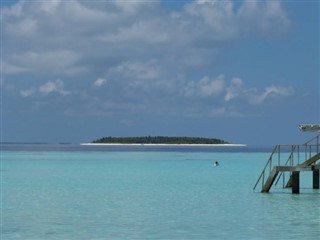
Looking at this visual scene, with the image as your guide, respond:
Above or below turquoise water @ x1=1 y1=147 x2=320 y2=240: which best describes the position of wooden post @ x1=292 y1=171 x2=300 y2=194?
above

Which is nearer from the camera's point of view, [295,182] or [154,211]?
[154,211]

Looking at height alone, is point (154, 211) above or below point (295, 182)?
below

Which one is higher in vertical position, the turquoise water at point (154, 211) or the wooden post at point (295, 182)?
the wooden post at point (295, 182)

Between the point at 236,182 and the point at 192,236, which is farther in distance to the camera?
the point at 236,182

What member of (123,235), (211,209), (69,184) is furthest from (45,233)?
(69,184)

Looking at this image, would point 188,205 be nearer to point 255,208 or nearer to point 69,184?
point 255,208

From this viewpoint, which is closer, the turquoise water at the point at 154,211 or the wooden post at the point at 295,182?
the turquoise water at the point at 154,211

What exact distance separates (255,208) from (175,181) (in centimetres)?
1955

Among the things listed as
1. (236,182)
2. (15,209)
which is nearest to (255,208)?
(15,209)

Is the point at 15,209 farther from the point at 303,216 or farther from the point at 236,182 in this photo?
the point at 236,182

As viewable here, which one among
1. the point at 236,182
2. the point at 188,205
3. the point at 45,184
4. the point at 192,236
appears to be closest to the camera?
the point at 192,236

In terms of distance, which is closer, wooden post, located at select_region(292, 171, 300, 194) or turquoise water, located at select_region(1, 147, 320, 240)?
turquoise water, located at select_region(1, 147, 320, 240)

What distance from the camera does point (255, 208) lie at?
3206 centimetres

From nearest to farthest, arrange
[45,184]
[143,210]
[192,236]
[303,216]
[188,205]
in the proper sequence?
[192,236] → [303,216] → [143,210] → [188,205] → [45,184]
